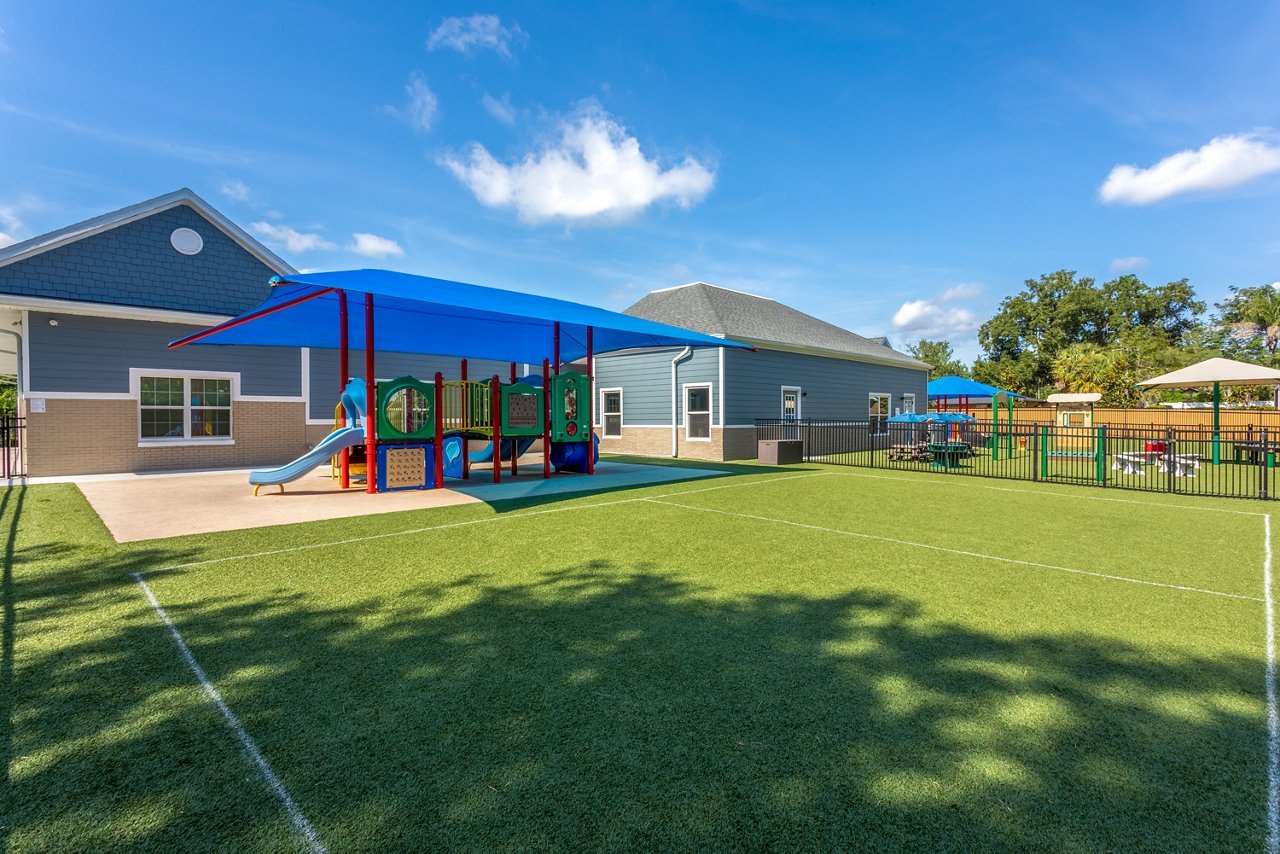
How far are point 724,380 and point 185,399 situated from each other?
1375cm

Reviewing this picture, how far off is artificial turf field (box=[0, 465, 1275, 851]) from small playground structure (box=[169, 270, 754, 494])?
4.08 metres

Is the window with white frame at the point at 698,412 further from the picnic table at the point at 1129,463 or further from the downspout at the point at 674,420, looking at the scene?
the picnic table at the point at 1129,463

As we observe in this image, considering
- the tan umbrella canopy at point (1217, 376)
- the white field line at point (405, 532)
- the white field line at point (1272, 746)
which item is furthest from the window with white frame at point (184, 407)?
the tan umbrella canopy at point (1217, 376)

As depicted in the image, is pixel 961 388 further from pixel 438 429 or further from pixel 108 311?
pixel 108 311

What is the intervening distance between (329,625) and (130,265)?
1370 cm

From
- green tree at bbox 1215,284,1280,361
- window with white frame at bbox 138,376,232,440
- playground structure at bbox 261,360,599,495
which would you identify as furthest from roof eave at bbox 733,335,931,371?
green tree at bbox 1215,284,1280,361

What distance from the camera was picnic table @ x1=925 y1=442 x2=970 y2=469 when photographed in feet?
50.2

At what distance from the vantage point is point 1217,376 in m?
16.1

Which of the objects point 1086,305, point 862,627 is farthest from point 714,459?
point 1086,305

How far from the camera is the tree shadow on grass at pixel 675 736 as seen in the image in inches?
81.9

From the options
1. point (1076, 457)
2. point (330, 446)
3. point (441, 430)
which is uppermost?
point (441, 430)

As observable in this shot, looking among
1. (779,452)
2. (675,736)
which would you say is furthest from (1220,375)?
(675,736)

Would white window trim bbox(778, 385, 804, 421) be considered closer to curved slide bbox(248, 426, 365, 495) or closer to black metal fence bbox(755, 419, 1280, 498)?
black metal fence bbox(755, 419, 1280, 498)

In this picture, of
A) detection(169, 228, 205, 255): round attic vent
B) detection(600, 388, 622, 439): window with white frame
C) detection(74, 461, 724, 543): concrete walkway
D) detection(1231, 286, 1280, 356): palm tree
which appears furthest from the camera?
detection(1231, 286, 1280, 356): palm tree
